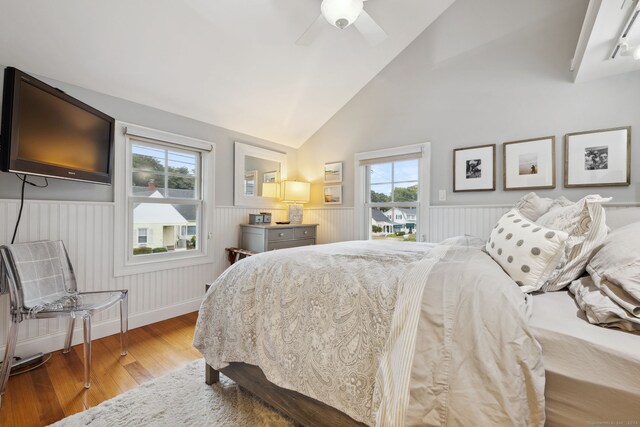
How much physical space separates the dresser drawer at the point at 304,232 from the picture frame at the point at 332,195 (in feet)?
1.47

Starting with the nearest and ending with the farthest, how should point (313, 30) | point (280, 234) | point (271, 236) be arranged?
point (313, 30) < point (271, 236) < point (280, 234)

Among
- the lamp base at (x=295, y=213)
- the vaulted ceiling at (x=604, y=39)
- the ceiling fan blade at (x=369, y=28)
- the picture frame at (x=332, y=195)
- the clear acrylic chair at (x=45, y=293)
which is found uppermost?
the ceiling fan blade at (x=369, y=28)

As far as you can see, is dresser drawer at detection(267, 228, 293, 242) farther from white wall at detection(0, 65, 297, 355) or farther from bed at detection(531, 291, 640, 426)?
bed at detection(531, 291, 640, 426)

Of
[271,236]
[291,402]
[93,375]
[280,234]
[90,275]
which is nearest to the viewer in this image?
[291,402]

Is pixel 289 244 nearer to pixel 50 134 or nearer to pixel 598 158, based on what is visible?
pixel 50 134

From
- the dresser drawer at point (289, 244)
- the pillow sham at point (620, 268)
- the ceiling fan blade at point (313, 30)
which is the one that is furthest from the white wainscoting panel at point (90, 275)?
the pillow sham at point (620, 268)

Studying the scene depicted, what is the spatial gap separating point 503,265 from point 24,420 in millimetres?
2496

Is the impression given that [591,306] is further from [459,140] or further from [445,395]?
[459,140]

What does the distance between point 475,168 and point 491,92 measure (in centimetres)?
74

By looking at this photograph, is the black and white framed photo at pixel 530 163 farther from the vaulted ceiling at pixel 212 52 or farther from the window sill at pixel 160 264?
the window sill at pixel 160 264

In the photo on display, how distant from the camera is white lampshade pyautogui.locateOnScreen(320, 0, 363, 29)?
1848 millimetres

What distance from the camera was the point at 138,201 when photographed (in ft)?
8.62

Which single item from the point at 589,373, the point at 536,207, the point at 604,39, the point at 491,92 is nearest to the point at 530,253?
the point at 589,373

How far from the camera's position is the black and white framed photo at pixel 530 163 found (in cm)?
232
